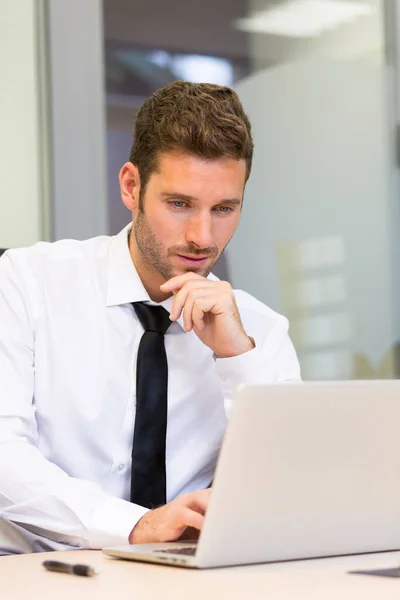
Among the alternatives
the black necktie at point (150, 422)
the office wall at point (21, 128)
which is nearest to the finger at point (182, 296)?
the black necktie at point (150, 422)

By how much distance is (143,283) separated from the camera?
77.4 inches

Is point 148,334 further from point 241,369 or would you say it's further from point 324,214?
point 324,214

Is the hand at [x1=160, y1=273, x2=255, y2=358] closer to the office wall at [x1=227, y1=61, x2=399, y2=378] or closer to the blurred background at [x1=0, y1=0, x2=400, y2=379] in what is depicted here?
the blurred background at [x1=0, y1=0, x2=400, y2=379]

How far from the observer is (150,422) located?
5.84 feet

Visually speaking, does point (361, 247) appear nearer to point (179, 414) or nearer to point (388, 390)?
point (179, 414)

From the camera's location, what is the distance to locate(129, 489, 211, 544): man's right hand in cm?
134

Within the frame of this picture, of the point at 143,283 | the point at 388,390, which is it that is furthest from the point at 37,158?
the point at 388,390

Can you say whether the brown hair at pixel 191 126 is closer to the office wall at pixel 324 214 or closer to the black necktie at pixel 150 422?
the black necktie at pixel 150 422

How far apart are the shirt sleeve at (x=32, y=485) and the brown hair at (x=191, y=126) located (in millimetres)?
419

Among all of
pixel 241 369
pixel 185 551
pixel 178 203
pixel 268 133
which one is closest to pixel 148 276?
pixel 178 203

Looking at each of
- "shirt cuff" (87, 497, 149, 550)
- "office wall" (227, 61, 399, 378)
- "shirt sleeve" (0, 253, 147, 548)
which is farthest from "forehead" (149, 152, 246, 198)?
"office wall" (227, 61, 399, 378)

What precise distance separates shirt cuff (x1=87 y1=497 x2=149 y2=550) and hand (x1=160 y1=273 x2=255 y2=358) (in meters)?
0.37

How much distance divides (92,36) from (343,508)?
2.02 metres

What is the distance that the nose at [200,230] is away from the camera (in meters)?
1.80
